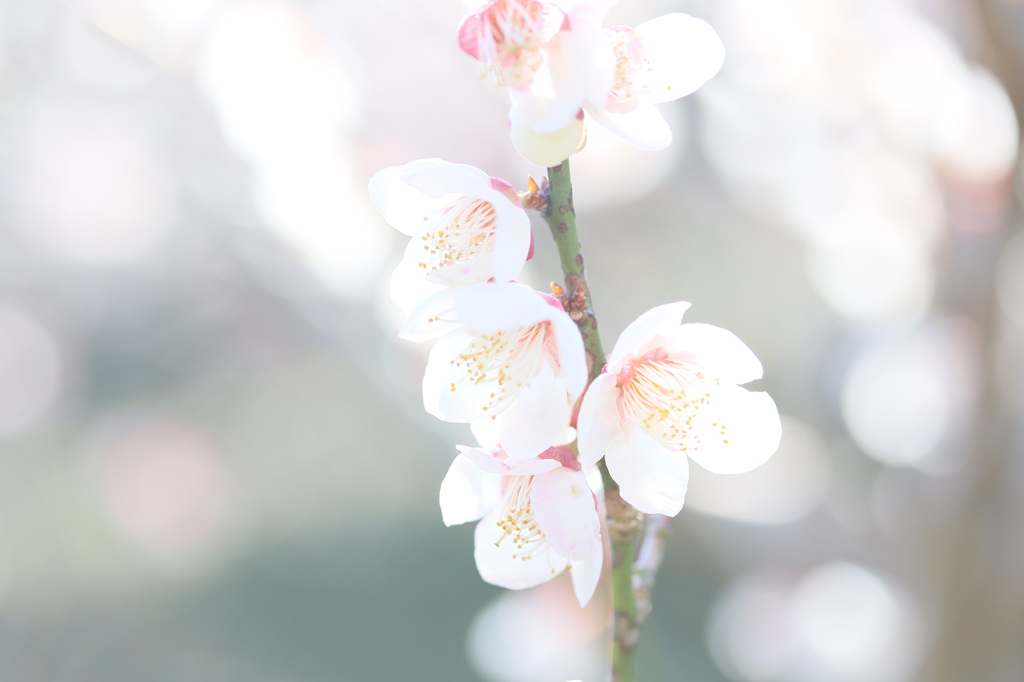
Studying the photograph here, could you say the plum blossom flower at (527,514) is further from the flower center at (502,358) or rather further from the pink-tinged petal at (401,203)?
the pink-tinged petal at (401,203)

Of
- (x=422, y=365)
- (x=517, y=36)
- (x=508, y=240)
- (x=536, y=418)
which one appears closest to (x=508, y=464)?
(x=536, y=418)

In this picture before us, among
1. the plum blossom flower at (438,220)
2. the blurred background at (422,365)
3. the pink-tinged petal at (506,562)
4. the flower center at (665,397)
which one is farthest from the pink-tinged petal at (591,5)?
→ the blurred background at (422,365)

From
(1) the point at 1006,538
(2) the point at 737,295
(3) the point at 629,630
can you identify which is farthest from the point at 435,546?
(3) the point at 629,630

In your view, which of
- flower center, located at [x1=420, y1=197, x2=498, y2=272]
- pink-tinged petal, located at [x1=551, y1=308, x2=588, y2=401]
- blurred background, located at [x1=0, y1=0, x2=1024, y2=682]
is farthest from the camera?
blurred background, located at [x1=0, y1=0, x2=1024, y2=682]

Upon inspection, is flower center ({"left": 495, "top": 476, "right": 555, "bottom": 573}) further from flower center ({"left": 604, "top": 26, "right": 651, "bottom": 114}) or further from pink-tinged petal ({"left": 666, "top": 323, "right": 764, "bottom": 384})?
flower center ({"left": 604, "top": 26, "right": 651, "bottom": 114})

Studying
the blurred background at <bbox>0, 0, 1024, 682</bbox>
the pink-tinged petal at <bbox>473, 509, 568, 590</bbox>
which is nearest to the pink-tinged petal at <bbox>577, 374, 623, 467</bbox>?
the pink-tinged petal at <bbox>473, 509, 568, 590</bbox>

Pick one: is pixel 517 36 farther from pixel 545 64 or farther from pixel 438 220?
pixel 438 220

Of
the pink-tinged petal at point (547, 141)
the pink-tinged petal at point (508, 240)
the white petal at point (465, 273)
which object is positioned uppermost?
the pink-tinged petal at point (547, 141)
